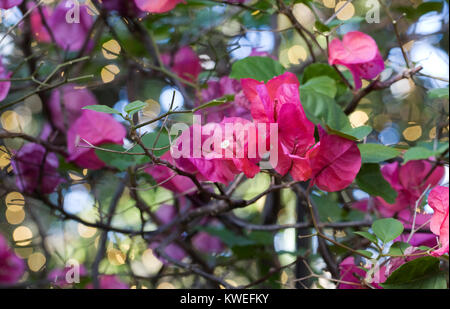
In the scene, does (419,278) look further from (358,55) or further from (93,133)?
(93,133)

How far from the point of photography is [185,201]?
28.7 inches

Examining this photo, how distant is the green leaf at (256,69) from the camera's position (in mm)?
416

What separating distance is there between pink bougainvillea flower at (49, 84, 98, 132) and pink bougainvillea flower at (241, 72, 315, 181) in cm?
36

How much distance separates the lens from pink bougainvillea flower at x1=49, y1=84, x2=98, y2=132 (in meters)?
0.62

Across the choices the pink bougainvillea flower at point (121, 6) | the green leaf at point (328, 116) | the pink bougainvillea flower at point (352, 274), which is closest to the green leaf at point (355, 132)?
the green leaf at point (328, 116)

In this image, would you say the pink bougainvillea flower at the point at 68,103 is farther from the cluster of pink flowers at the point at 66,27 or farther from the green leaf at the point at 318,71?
the green leaf at the point at 318,71

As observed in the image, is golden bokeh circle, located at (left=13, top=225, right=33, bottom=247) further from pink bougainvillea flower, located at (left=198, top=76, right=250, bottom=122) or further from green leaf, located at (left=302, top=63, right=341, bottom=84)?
green leaf, located at (left=302, top=63, right=341, bottom=84)

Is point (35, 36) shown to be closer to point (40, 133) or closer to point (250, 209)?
point (40, 133)

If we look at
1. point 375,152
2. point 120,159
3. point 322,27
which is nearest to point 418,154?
point 375,152

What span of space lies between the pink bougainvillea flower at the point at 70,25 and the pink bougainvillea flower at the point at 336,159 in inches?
14.5

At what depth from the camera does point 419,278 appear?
327 millimetres

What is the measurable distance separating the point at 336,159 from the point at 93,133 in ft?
0.83

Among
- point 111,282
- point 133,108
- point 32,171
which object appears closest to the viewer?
point 133,108
